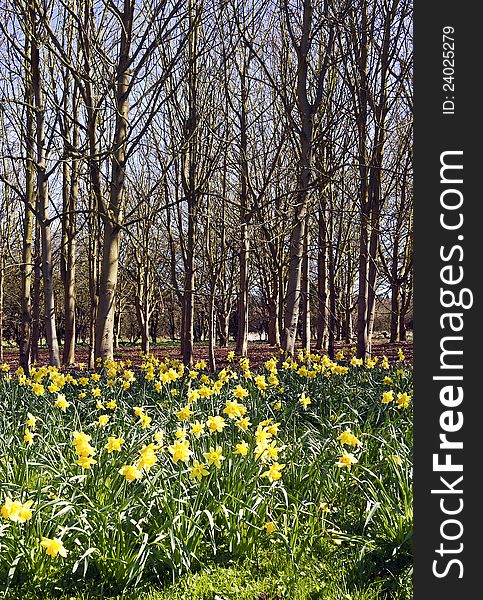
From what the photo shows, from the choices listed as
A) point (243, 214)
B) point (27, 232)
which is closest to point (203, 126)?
point (243, 214)

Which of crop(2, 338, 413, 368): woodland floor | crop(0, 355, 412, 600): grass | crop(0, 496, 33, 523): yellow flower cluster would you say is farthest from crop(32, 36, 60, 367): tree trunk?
crop(0, 496, 33, 523): yellow flower cluster

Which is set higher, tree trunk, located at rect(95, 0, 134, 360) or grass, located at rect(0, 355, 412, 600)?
tree trunk, located at rect(95, 0, 134, 360)

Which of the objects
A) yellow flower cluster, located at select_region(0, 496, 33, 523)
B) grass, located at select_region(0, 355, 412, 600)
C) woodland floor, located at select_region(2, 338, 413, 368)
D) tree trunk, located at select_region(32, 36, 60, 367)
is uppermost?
tree trunk, located at select_region(32, 36, 60, 367)

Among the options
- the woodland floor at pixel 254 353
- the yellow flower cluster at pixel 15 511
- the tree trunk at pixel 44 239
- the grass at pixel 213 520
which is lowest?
the grass at pixel 213 520

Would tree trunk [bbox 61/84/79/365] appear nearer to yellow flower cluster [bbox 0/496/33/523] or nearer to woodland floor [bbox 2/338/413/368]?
woodland floor [bbox 2/338/413/368]

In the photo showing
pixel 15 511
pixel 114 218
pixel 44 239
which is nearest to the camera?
pixel 15 511

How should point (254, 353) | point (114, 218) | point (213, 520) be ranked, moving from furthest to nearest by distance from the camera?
1. point (254, 353)
2. point (114, 218)
3. point (213, 520)

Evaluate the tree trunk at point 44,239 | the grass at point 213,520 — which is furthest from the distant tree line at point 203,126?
the grass at point 213,520

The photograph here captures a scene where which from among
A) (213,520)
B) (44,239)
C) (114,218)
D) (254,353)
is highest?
(114,218)

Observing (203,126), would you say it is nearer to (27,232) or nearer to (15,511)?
(27,232)

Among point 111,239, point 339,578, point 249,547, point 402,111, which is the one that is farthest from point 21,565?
point 402,111

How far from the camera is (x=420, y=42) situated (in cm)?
277

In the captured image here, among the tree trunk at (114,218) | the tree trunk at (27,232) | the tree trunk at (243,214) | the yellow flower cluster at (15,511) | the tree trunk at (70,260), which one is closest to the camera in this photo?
the yellow flower cluster at (15,511)

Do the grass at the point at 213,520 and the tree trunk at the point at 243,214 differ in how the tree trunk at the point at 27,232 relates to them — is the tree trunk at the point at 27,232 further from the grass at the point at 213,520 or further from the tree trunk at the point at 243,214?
the grass at the point at 213,520
